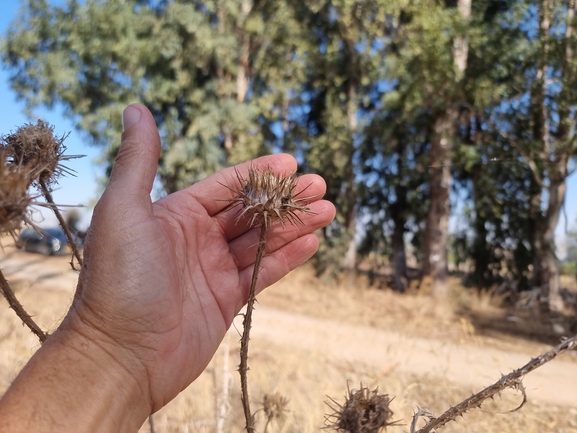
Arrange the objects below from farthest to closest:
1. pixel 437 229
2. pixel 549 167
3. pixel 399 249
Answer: pixel 399 249
pixel 437 229
pixel 549 167

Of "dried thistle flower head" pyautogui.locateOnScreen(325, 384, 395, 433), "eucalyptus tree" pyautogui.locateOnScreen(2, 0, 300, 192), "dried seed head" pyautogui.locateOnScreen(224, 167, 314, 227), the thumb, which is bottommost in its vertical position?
"dried thistle flower head" pyautogui.locateOnScreen(325, 384, 395, 433)

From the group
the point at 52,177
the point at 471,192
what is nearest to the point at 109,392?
the point at 52,177

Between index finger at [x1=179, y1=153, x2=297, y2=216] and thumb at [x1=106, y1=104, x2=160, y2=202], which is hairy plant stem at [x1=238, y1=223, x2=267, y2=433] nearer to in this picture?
thumb at [x1=106, y1=104, x2=160, y2=202]

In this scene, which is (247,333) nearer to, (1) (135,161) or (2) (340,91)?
(1) (135,161)

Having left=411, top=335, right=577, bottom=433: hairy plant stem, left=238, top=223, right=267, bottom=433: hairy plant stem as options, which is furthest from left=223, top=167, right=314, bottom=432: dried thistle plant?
left=411, top=335, right=577, bottom=433: hairy plant stem

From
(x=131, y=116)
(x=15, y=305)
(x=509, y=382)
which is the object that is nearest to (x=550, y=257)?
(x=509, y=382)

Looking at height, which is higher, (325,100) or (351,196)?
(325,100)
